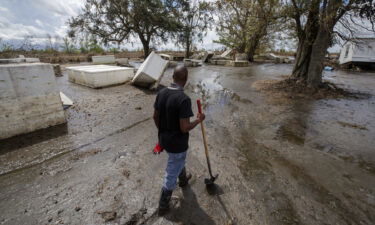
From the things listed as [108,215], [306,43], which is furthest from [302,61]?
[108,215]

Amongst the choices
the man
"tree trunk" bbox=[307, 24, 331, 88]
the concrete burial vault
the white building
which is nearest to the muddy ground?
the concrete burial vault

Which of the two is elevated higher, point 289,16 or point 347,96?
point 289,16

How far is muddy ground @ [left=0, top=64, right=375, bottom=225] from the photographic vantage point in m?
2.06

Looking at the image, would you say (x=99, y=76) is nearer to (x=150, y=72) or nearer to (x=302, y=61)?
(x=150, y=72)

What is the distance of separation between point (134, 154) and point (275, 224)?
2.35m

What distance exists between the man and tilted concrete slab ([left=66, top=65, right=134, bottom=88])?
6.43m

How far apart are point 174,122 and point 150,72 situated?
232 inches

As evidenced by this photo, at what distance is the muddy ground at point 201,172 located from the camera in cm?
206

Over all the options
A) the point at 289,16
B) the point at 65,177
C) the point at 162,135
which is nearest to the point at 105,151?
the point at 65,177

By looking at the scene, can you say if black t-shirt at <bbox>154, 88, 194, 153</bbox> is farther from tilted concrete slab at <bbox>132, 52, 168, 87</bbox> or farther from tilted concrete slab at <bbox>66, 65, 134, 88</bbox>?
tilted concrete slab at <bbox>66, 65, 134, 88</bbox>

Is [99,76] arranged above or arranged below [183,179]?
above

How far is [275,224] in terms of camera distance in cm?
195

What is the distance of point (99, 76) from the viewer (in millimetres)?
7355

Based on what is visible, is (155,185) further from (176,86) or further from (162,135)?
(176,86)
